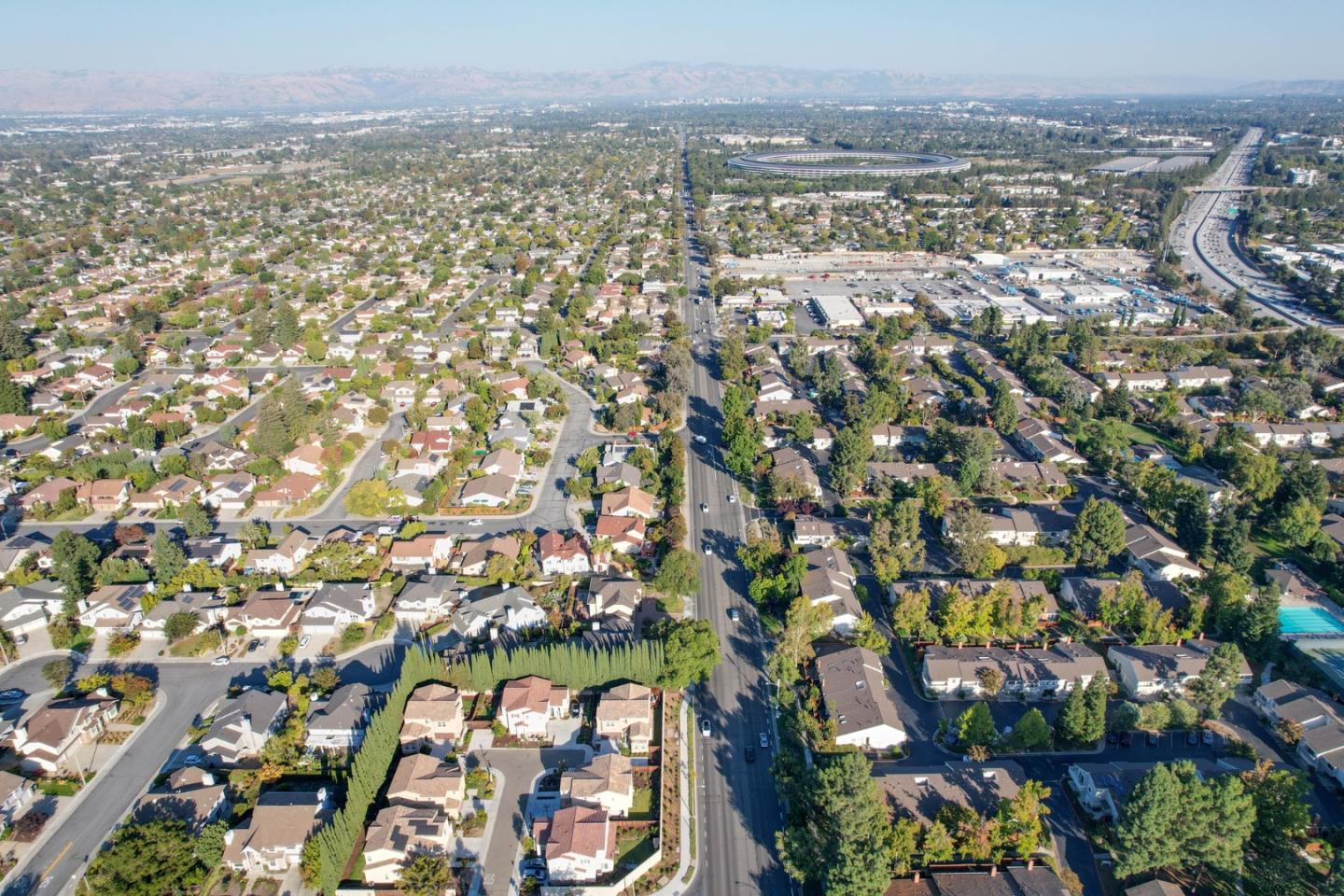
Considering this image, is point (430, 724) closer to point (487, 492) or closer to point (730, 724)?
point (730, 724)

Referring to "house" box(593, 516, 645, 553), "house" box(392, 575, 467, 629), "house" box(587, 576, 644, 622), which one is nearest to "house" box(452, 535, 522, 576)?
"house" box(392, 575, 467, 629)

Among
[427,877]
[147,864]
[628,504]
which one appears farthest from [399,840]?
[628,504]

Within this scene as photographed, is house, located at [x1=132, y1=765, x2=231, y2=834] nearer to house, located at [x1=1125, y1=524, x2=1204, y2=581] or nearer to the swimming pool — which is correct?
house, located at [x1=1125, y1=524, x2=1204, y2=581]

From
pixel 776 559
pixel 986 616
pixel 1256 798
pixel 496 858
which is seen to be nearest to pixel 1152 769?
pixel 1256 798

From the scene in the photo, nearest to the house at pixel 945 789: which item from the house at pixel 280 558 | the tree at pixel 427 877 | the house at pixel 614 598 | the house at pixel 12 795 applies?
the house at pixel 614 598

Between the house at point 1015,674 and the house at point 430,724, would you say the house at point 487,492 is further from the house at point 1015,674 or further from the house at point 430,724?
the house at point 1015,674
